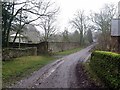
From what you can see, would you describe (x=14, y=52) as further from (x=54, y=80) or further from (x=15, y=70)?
(x=54, y=80)

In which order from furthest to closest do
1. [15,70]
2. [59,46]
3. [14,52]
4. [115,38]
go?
[59,46] < [14,52] < [115,38] < [15,70]

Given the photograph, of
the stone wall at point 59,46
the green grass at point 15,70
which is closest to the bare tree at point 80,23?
the stone wall at point 59,46

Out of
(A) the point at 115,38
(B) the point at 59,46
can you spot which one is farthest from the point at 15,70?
(B) the point at 59,46

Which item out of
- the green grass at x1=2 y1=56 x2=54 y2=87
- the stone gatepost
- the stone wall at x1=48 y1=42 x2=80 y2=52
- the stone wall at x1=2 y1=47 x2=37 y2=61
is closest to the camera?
the green grass at x1=2 y1=56 x2=54 y2=87

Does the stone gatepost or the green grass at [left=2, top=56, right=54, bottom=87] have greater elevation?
the stone gatepost

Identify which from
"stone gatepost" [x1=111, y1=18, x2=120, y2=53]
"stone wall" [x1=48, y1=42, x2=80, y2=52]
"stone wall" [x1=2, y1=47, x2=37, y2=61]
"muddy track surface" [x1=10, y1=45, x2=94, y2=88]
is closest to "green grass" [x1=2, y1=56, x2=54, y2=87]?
"muddy track surface" [x1=10, y1=45, x2=94, y2=88]

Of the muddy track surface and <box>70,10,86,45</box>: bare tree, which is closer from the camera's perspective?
the muddy track surface

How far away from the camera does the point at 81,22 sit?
79188 millimetres

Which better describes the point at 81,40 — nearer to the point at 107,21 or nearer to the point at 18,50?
the point at 107,21

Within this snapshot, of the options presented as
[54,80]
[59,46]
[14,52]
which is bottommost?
[54,80]

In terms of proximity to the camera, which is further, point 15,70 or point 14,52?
point 14,52

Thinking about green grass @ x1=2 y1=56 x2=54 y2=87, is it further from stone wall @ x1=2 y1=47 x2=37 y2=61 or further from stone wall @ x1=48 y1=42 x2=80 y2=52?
stone wall @ x1=48 y1=42 x2=80 y2=52

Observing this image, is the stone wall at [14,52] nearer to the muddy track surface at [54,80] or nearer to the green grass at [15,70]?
the green grass at [15,70]

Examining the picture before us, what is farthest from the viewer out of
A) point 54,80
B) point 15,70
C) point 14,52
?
point 14,52
